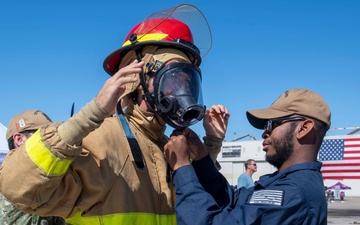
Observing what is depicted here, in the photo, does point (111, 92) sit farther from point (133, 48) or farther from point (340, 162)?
point (340, 162)

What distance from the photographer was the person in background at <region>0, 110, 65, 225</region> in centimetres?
422

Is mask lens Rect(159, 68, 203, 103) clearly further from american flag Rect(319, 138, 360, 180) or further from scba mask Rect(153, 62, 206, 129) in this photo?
american flag Rect(319, 138, 360, 180)

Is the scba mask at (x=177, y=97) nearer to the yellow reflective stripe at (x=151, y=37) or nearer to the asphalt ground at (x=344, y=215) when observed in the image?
the yellow reflective stripe at (x=151, y=37)

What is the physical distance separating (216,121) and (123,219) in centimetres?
106

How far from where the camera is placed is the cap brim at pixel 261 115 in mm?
2953

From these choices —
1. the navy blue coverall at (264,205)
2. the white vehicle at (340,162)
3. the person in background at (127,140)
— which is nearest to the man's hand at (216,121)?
the person in background at (127,140)

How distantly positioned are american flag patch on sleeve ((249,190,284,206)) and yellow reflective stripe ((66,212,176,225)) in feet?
1.63

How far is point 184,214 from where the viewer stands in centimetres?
240

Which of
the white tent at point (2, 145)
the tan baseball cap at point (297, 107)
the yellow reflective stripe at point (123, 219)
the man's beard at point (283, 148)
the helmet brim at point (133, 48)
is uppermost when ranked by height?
the helmet brim at point (133, 48)

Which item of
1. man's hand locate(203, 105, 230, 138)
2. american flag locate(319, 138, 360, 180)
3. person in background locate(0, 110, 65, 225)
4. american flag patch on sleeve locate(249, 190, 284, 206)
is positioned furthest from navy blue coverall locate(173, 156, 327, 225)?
american flag locate(319, 138, 360, 180)

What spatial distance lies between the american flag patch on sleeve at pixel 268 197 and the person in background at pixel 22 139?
2.20 m

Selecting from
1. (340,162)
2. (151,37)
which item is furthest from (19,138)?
(340,162)

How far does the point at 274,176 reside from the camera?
2.81 m

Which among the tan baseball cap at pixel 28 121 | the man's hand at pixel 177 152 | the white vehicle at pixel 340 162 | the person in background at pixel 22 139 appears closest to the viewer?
the man's hand at pixel 177 152
